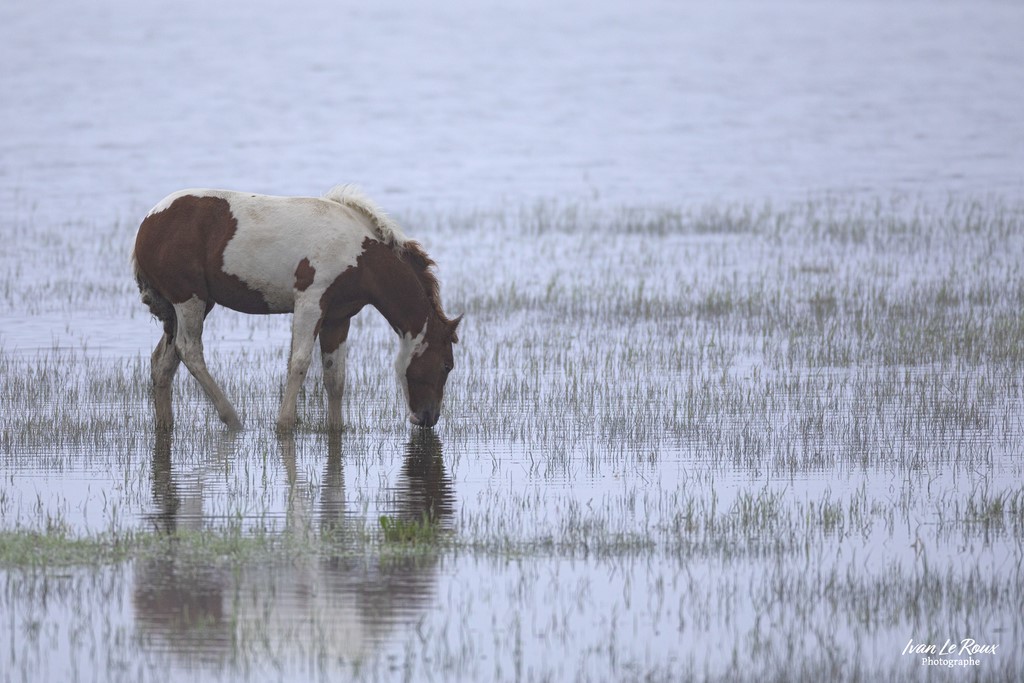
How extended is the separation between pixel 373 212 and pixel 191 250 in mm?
1280

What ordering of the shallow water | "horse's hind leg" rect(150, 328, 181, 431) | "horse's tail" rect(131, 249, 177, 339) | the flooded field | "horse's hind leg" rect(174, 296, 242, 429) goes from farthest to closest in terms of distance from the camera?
1. "horse's hind leg" rect(150, 328, 181, 431)
2. "horse's tail" rect(131, 249, 177, 339)
3. "horse's hind leg" rect(174, 296, 242, 429)
4. the shallow water
5. the flooded field

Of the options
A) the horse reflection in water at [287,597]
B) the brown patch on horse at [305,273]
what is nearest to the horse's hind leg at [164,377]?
the brown patch on horse at [305,273]

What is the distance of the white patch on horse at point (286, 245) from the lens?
9.98 metres

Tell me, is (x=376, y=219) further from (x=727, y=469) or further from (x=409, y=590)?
(x=409, y=590)

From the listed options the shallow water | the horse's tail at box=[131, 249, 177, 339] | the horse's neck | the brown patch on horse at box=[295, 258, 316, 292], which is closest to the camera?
the shallow water

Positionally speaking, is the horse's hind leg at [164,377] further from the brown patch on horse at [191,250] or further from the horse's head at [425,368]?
the horse's head at [425,368]

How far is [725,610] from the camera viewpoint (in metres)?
6.60

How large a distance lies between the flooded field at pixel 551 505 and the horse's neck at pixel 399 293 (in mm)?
824

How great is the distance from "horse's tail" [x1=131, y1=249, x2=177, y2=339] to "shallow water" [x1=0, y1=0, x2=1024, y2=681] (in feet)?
2.57

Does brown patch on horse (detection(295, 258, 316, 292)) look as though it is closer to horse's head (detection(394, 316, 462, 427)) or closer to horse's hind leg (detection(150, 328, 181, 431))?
horse's head (detection(394, 316, 462, 427))

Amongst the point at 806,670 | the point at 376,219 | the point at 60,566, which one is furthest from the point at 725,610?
the point at 376,219

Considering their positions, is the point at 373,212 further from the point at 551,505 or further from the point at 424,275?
the point at 551,505

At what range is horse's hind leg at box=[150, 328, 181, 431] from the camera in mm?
10516

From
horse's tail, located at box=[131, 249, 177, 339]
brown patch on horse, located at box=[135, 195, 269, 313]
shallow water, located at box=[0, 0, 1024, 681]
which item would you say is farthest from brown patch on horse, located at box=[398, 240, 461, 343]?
horse's tail, located at box=[131, 249, 177, 339]
